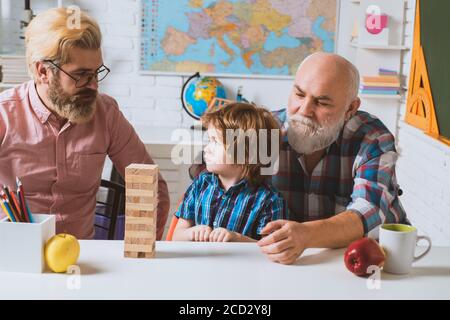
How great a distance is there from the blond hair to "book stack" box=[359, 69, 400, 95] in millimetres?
2402

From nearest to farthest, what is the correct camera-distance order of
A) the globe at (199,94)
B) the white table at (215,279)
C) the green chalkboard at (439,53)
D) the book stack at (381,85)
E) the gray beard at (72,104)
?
1. the white table at (215,279)
2. the gray beard at (72,104)
3. the green chalkboard at (439,53)
4. the book stack at (381,85)
5. the globe at (199,94)

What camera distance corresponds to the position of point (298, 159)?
6.89 feet

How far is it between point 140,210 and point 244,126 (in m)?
0.52

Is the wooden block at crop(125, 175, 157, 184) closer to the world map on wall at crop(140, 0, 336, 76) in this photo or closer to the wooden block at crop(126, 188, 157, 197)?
the wooden block at crop(126, 188, 157, 197)

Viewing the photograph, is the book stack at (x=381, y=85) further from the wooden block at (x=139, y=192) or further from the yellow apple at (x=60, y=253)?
the yellow apple at (x=60, y=253)

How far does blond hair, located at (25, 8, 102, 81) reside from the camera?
2.15 meters

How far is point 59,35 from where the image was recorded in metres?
2.14

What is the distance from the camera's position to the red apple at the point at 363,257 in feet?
4.80

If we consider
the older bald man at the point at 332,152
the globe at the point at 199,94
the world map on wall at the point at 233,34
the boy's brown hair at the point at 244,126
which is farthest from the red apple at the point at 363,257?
the world map on wall at the point at 233,34

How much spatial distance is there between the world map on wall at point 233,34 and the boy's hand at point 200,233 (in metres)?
2.89

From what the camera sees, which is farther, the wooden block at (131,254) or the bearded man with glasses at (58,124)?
the bearded man with glasses at (58,124)

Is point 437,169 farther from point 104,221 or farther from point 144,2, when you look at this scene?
point 144,2

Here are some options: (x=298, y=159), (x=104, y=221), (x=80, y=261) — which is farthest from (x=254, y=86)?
(x=80, y=261)
